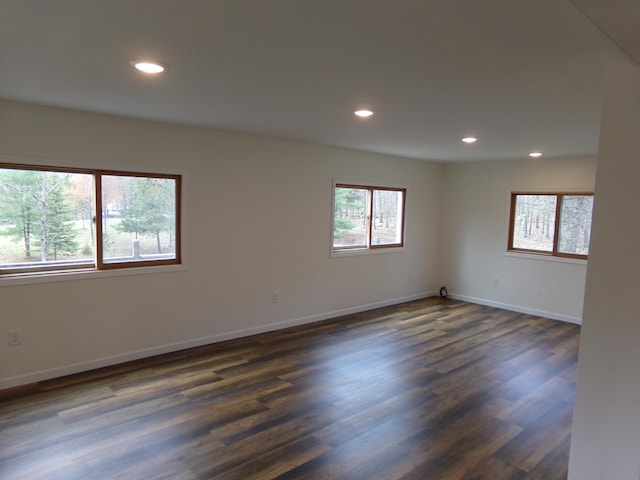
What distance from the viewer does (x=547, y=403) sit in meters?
3.40

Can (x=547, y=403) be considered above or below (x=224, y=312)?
below

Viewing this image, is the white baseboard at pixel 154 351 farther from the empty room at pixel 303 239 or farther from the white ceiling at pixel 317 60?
the white ceiling at pixel 317 60

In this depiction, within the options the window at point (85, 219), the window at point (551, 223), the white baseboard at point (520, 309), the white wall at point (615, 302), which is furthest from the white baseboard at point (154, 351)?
the white wall at point (615, 302)

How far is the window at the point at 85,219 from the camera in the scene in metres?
3.39

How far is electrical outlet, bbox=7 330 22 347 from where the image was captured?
3348 mm

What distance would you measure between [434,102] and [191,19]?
1.82 meters

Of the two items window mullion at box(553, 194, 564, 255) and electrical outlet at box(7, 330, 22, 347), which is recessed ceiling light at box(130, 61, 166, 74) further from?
window mullion at box(553, 194, 564, 255)

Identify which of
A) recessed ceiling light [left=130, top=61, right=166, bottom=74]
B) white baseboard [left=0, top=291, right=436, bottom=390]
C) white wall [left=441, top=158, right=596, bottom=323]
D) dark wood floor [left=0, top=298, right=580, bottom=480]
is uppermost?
recessed ceiling light [left=130, top=61, right=166, bottom=74]

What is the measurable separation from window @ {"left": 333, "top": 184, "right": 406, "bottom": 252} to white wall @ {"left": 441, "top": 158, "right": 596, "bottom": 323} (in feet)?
3.65

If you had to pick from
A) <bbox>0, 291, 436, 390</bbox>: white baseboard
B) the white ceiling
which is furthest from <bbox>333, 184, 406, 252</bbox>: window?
the white ceiling

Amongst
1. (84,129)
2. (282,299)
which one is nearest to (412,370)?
(282,299)

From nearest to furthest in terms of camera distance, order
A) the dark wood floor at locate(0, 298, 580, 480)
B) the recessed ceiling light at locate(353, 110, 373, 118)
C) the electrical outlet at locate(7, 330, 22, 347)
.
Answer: the dark wood floor at locate(0, 298, 580, 480) < the recessed ceiling light at locate(353, 110, 373, 118) < the electrical outlet at locate(7, 330, 22, 347)

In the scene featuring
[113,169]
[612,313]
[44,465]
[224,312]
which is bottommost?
[44,465]

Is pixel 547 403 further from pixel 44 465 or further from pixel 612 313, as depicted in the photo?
pixel 44 465
